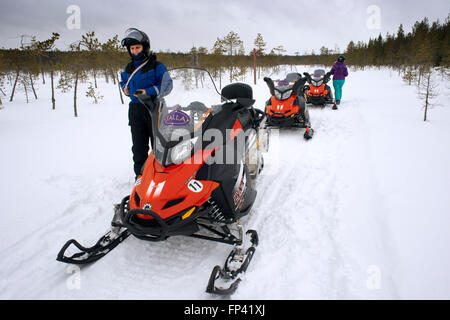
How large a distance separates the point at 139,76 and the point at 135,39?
425 mm

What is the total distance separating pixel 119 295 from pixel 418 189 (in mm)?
3512

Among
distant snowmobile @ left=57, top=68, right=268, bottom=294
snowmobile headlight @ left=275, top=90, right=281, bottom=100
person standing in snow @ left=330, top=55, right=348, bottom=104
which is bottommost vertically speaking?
distant snowmobile @ left=57, top=68, right=268, bottom=294

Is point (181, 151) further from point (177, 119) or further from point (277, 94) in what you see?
point (277, 94)

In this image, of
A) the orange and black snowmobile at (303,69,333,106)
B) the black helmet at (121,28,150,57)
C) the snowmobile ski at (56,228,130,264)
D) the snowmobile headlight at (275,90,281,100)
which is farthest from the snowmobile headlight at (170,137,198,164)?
the orange and black snowmobile at (303,69,333,106)

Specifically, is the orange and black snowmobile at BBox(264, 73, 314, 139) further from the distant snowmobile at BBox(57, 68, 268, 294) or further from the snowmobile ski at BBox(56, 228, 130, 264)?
the snowmobile ski at BBox(56, 228, 130, 264)

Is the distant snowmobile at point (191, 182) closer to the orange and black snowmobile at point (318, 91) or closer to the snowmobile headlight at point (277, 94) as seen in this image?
the snowmobile headlight at point (277, 94)

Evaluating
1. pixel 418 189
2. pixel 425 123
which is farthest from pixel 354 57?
pixel 418 189

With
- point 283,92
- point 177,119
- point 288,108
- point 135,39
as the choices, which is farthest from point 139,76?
point 283,92

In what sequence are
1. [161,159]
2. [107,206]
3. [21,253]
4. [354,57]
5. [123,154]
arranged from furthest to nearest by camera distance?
1. [354,57]
2. [123,154]
3. [107,206]
4. [21,253]
5. [161,159]

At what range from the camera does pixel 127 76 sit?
325 centimetres

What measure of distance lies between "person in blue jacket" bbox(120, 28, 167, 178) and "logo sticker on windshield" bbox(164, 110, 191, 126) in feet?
1.95

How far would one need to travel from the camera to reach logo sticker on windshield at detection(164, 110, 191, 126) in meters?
2.39

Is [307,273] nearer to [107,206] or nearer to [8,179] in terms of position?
[107,206]

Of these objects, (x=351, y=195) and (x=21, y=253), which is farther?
(x=351, y=195)
